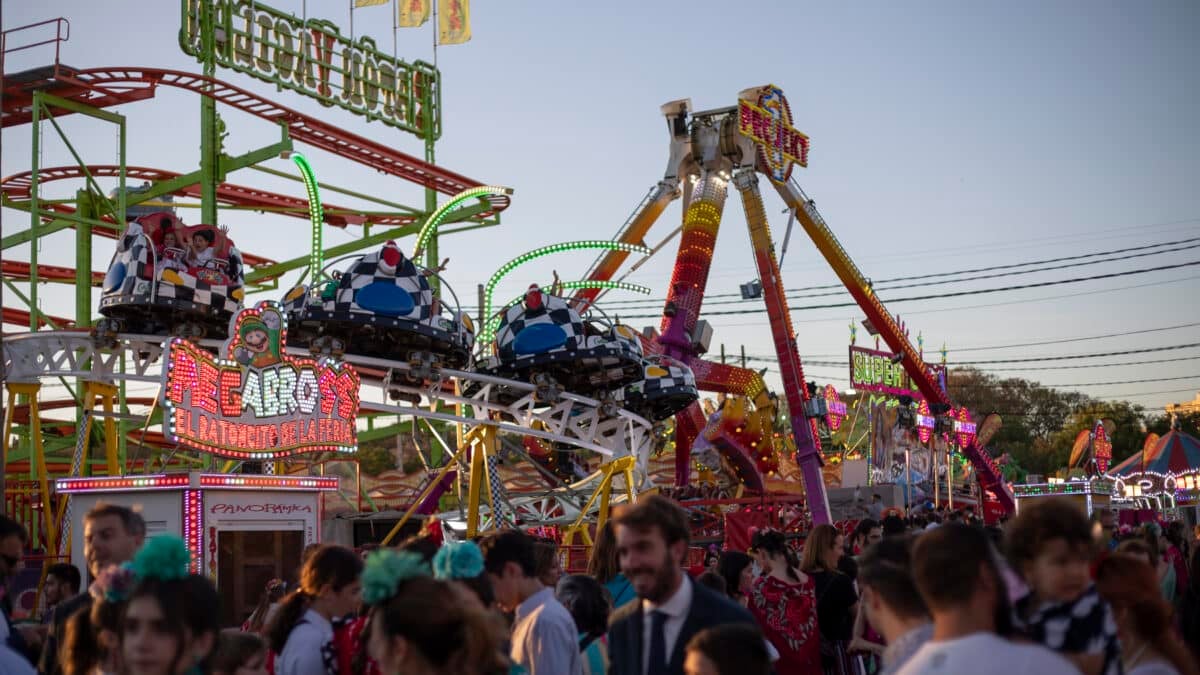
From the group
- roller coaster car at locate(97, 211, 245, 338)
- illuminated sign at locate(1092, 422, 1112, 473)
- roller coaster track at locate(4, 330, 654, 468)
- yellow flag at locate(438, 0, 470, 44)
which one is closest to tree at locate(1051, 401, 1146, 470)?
illuminated sign at locate(1092, 422, 1112, 473)

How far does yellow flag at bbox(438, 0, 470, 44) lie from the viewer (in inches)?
1326

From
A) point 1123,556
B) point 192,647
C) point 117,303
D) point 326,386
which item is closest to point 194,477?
point 326,386

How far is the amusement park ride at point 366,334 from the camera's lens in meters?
14.7

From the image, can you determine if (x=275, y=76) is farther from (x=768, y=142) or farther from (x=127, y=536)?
(x=127, y=536)

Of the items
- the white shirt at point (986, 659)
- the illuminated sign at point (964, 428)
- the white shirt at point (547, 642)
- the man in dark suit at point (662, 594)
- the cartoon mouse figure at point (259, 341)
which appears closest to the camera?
the white shirt at point (986, 659)

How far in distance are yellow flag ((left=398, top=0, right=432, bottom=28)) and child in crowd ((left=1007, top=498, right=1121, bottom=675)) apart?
30.1 meters

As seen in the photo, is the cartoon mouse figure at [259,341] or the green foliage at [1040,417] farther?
the green foliage at [1040,417]

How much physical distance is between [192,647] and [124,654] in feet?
0.62

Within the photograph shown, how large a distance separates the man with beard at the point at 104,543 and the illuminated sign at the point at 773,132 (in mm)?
29949

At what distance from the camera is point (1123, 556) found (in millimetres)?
4469

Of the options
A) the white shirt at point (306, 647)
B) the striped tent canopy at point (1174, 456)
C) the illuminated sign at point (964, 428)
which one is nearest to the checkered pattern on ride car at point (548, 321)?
the white shirt at point (306, 647)

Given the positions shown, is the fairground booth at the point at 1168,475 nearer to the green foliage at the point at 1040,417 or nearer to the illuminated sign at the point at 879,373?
the illuminated sign at the point at 879,373

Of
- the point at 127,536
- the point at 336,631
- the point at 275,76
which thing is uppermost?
the point at 275,76

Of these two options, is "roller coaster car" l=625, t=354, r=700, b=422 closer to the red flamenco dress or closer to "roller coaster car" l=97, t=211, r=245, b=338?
"roller coaster car" l=97, t=211, r=245, b=338
